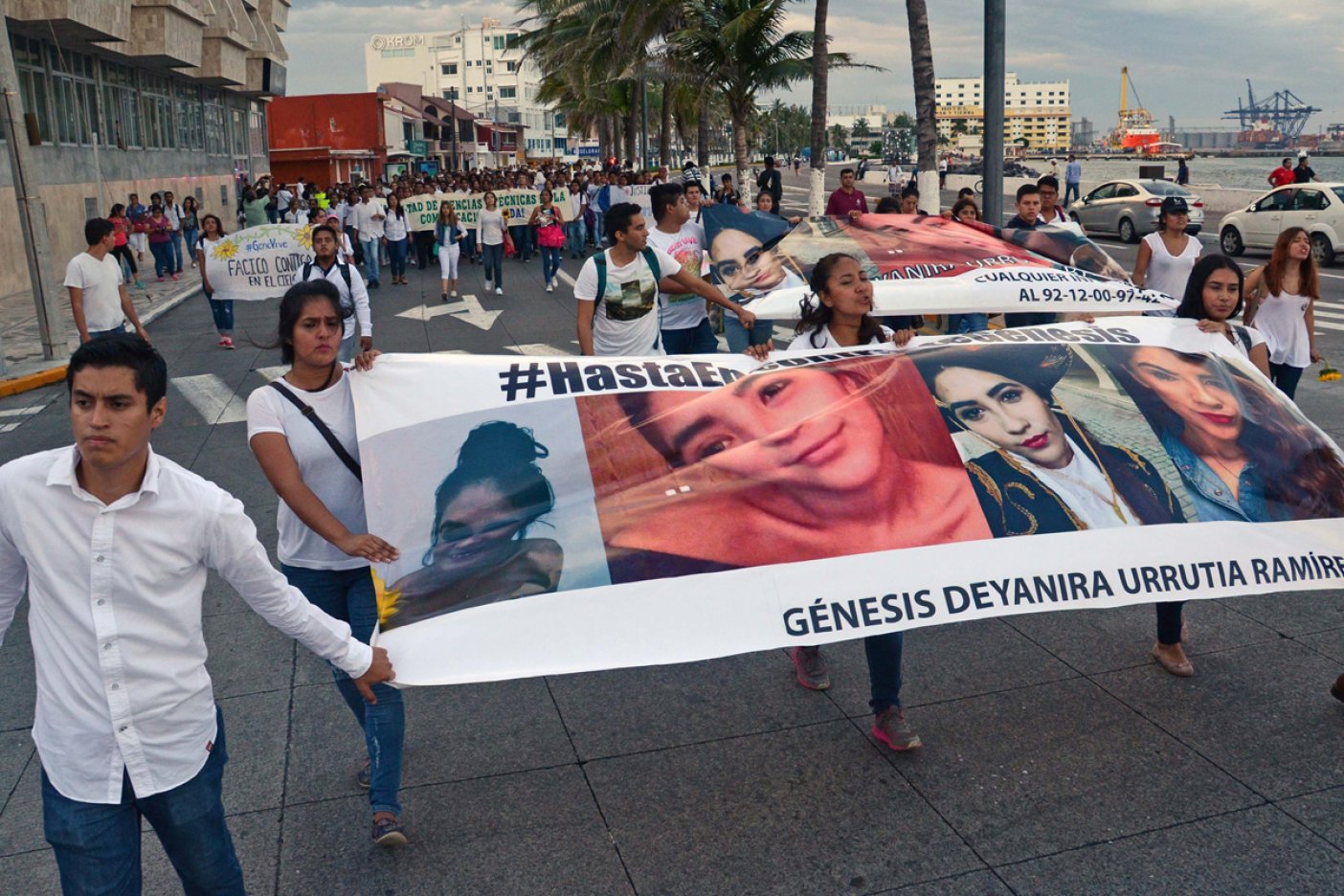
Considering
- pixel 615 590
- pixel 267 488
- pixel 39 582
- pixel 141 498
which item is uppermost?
pixel 141 498

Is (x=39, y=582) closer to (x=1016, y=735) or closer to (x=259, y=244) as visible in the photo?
(x=1016, y=735)

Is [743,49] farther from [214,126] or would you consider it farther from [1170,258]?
[214,126]

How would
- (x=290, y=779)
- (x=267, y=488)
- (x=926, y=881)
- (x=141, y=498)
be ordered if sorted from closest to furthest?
(x=141, y=498) < (x=926, y=881) < (x=290, y=779) < (x=267, y=488)

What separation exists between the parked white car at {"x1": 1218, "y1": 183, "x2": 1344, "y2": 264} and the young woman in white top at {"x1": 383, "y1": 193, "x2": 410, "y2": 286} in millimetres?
16530

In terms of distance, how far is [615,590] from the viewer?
3859 mm

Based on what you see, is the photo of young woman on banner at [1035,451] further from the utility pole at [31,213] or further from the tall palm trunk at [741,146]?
the tall palm trunk at [741,146]

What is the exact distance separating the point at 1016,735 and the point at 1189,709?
0.77 metres

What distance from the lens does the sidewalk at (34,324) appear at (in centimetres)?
1399

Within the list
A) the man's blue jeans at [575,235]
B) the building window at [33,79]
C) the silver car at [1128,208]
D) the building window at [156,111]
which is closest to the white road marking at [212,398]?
the building window at [33,79]

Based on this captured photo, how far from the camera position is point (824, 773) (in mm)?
4449

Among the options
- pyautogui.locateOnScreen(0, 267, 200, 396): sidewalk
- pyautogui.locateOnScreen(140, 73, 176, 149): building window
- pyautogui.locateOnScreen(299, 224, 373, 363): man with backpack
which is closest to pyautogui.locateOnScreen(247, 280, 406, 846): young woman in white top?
pyautogui.locateOnScreen(299, 224, 373, 363): man with backpack

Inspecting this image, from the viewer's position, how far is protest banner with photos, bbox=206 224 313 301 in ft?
51.1

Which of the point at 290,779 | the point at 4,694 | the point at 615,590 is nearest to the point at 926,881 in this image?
the point at 615,590

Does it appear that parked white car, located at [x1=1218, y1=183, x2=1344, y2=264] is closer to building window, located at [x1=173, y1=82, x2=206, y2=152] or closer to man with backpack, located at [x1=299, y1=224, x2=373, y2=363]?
man with backpack, located at [x1=299, y1=224, x2=373, y2=363]
